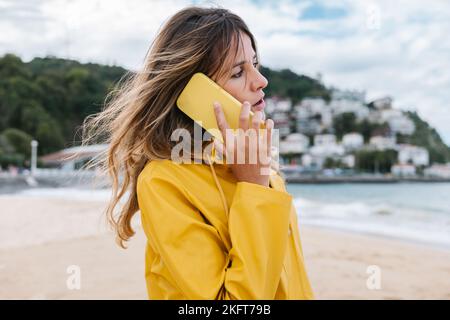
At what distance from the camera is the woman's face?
119 centimetres

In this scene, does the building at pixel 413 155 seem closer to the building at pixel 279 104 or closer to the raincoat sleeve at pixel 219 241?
the building at pixel 279 104

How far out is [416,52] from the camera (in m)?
75.5

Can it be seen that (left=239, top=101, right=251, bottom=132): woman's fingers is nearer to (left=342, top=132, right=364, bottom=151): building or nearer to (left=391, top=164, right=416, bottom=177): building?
(left=391, top=164, right=416, bottom=177): building

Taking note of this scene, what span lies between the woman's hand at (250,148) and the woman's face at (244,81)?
159mm

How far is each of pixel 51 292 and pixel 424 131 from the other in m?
77.8

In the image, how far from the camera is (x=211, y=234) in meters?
1.02

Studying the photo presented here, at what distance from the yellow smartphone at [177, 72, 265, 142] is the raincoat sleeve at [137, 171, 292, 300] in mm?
206

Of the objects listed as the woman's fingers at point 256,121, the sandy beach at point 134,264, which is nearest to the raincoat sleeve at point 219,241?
the woman's fingers at point 256,121

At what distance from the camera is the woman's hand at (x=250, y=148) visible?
1.03 meters

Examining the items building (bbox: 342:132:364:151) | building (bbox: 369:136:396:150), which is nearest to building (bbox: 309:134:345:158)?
building (bbox: 342:132:364:151)

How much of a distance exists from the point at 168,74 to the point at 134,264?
4.66 meters

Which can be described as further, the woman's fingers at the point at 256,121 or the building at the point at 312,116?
the building at the point at 312,116
